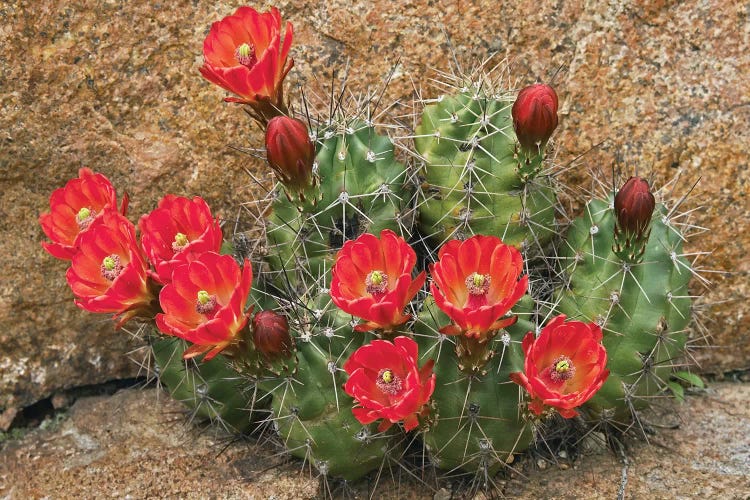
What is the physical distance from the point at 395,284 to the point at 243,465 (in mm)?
1036

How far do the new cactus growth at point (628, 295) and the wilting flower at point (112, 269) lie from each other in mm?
1362

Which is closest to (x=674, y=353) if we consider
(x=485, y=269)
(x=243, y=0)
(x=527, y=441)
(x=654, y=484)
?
(x=654, y=484)

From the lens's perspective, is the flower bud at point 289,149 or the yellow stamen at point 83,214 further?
the yellow stamen at point 83,214

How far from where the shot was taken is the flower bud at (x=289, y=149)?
2465 mm

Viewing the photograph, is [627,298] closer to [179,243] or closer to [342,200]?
[342,200]

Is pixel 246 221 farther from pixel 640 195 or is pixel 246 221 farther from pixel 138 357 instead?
pixel 640 195

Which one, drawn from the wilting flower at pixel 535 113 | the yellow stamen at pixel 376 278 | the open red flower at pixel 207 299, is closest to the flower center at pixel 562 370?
the yellow stamen at pixel 376 278

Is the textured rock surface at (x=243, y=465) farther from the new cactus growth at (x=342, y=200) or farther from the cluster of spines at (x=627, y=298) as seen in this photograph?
the new cactus growth at (x=342, y=200)

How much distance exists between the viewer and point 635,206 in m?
2.52

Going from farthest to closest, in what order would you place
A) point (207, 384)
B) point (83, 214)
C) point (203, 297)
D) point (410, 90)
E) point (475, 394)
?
point (410, 90) < point (207, 384) < point (83, 214) < point (475, 394) < point (203, 297)

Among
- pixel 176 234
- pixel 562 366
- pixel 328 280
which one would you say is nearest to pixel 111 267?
pixel 176 234

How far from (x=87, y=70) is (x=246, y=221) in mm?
853

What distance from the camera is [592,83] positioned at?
130 inches

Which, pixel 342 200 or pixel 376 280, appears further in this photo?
pixel 342 200
